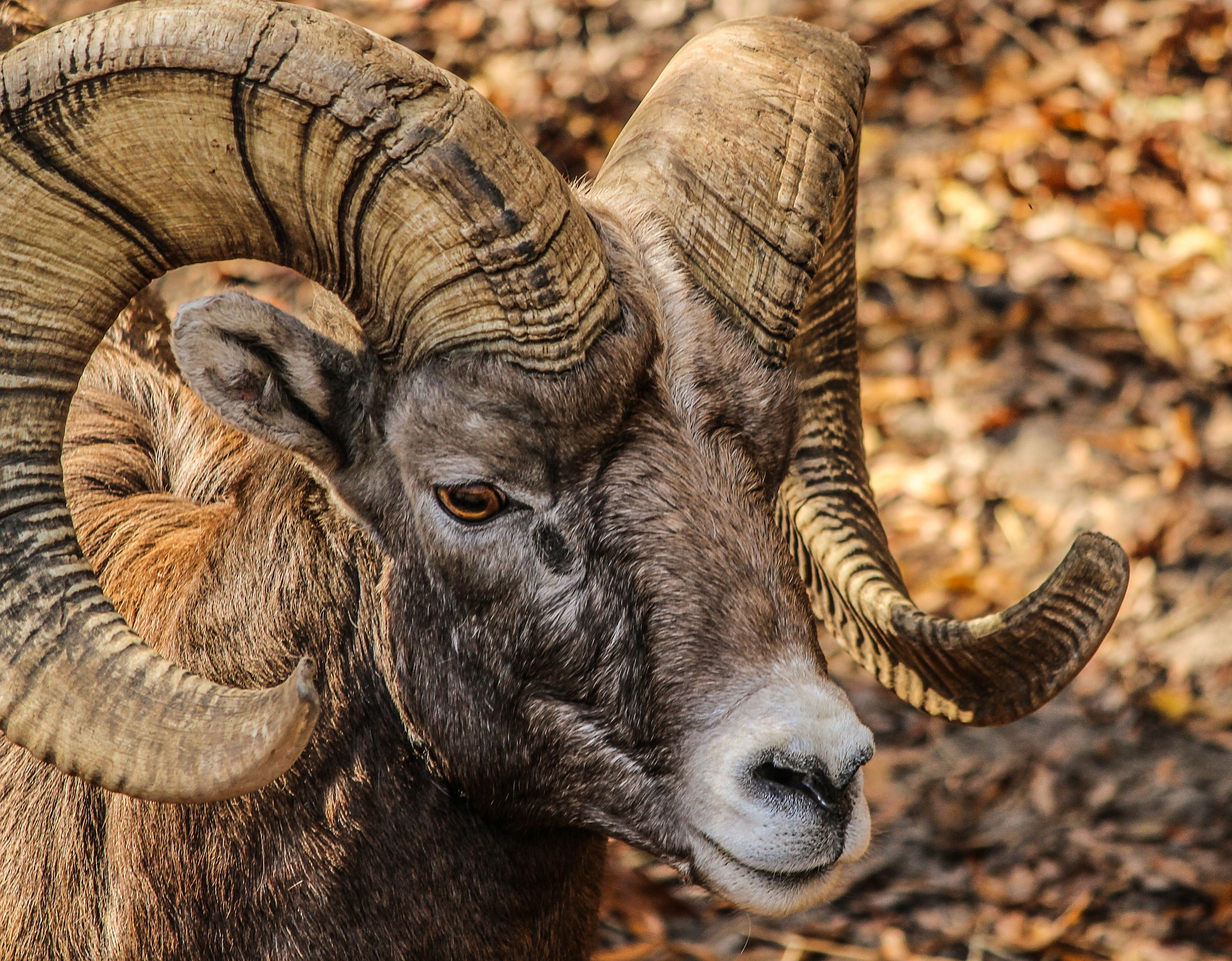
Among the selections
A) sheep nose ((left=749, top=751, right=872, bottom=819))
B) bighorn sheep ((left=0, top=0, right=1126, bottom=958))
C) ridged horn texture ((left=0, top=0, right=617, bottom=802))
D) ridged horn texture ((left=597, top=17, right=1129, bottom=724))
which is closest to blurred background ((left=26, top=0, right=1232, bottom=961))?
ridged horn texture ((left=597, top=17, right=1129, bottom=724))

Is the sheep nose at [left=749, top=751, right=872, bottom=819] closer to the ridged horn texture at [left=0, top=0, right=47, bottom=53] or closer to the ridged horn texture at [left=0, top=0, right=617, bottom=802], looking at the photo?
the ridged horn texture at [left=0, top=0, right=617, bottom=802]

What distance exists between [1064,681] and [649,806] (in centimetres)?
139

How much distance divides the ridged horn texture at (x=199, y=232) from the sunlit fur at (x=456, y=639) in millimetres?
206

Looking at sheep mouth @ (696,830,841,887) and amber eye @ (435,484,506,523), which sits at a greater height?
amber eye @ (435,484,506,523)

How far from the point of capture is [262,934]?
3.21 m

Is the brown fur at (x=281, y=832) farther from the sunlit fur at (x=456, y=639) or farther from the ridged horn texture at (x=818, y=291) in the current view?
the ridged horn texture at (x=818, y=291)

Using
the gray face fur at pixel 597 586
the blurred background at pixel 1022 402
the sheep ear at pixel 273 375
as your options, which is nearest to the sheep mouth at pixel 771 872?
the gray face fur at pixel 597 586

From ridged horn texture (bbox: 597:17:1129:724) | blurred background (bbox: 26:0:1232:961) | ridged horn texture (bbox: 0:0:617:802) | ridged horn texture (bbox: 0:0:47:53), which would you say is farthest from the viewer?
blurred background (bbox: 26:0:1232:961)

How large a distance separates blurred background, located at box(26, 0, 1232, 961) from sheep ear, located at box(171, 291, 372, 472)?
332 centimetres

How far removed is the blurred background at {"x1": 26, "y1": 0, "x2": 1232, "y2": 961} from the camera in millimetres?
6246

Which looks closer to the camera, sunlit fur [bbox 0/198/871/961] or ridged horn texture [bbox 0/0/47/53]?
sunlit fur [bbox 0/198/871/961]

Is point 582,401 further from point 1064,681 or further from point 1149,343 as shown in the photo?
point 1149,343

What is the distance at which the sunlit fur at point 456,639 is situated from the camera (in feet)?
9.66

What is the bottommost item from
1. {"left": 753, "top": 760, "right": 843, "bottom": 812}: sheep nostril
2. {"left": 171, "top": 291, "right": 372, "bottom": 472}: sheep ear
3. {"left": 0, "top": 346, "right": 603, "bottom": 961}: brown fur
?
{"left": 0, "top": 346, "right": 603, "bottom": 961}: brown fur
